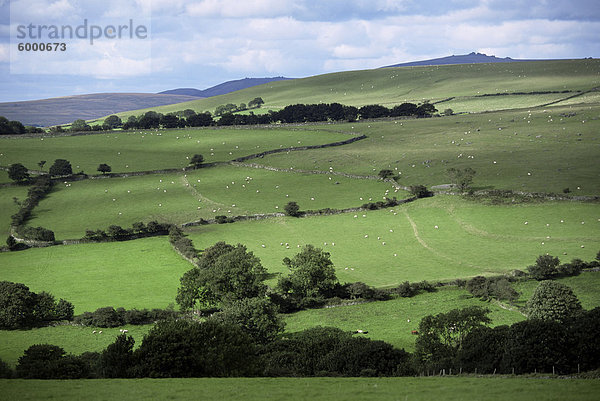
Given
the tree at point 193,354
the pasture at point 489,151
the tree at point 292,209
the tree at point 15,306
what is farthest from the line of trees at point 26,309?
the pasture at point 489,151

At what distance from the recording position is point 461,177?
297 ft

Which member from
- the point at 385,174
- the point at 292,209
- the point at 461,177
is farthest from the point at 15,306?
the point at 461,177

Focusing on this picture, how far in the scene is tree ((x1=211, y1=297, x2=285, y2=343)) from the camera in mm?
44531

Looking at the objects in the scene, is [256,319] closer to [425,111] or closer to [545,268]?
[545,268]

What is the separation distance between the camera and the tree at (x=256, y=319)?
4453cm

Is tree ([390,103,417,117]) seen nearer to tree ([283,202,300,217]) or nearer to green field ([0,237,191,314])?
tree ([283,202,300,217])

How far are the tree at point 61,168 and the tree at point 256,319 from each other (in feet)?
254

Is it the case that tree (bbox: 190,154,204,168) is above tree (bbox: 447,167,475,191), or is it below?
above

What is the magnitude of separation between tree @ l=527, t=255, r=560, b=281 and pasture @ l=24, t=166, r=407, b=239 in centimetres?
3718

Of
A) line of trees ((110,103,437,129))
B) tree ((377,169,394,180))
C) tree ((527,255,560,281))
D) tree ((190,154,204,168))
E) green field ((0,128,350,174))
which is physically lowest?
tree ((527,255,560,281))

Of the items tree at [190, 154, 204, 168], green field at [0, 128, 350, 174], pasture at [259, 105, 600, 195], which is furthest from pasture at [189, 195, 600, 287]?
green field at [0, 128, 350, 174]

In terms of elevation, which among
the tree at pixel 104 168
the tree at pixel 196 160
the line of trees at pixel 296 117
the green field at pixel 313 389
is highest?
the line of trees at pixel 296 117

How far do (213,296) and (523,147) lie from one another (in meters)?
81.1

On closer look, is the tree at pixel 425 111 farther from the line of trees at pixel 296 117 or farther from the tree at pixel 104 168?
the tree at pixel 104 168
